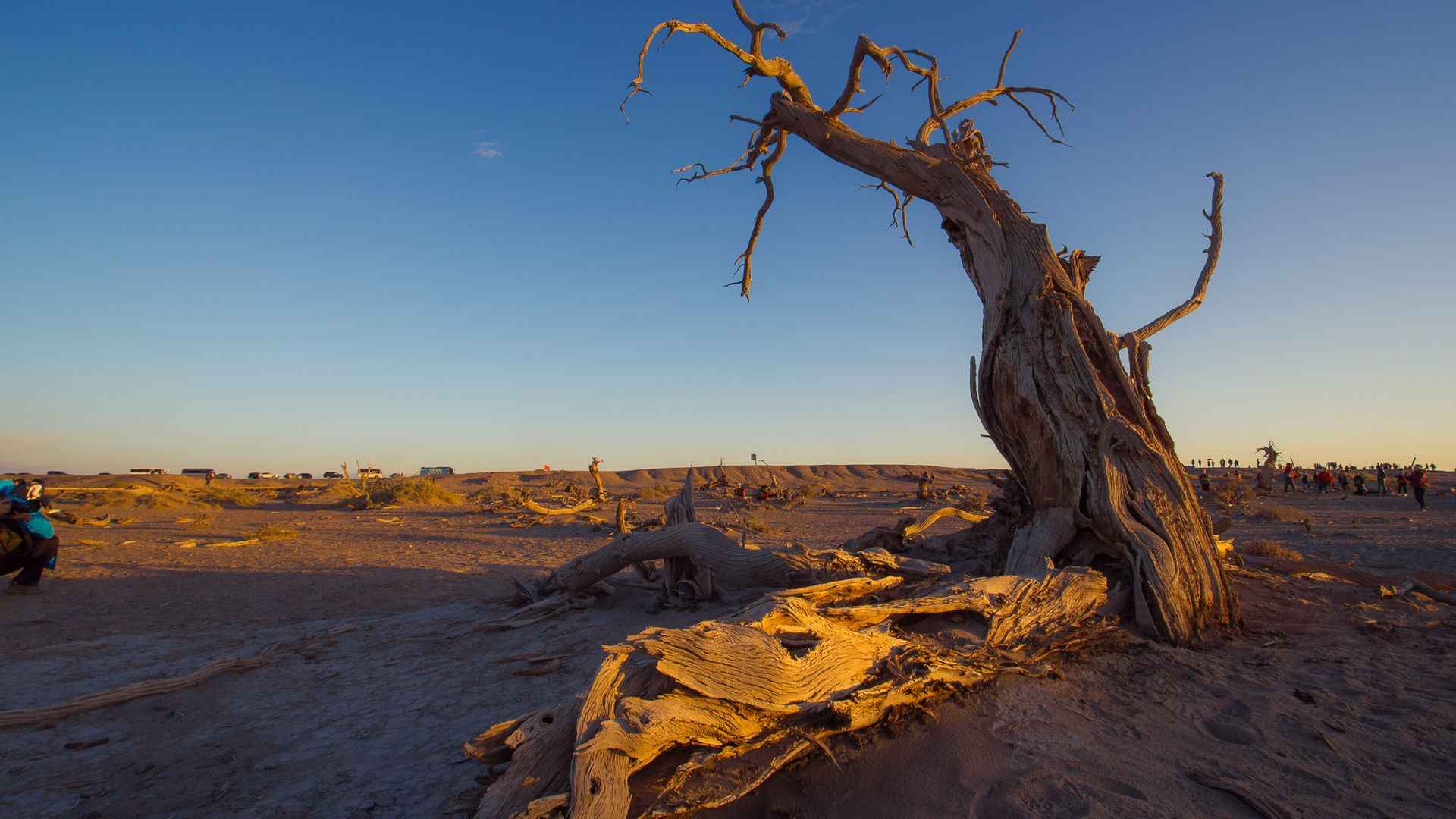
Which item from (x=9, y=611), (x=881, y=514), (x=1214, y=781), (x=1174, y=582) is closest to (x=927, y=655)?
(x=1214, y=781)

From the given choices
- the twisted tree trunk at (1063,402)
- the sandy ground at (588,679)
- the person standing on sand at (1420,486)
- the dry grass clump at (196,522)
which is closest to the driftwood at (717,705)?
the sandy ground at (588,679)

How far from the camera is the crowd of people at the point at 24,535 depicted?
7773 mm

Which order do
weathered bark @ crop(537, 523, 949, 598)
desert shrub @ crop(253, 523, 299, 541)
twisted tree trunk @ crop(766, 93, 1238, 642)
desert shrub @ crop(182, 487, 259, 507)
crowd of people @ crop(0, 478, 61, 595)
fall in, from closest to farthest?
1. twisted tree trunk @ crop(766, 93, 1238, 642)
2. weathered bark @ crop(537, 523, 949, 598)
3. crowd of people @ crop(0, 478, 61, 595)
4. desert shrub @ crop(253, 523, 299, 541)
5. desert shrub @ crop(182, 487, 259, 507)

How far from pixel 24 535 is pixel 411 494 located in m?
16.0

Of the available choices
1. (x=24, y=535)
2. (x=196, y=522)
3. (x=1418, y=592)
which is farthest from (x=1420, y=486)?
(x=196, y=522)

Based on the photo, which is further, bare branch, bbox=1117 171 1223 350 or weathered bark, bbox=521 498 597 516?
weathered bark, bbox=521 498 597 516

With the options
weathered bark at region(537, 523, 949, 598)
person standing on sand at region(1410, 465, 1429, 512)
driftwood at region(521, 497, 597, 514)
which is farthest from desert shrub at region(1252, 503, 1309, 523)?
driftwood at region(521, 497, 597, 514)

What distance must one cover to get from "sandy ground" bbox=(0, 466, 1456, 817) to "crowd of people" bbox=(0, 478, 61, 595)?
63 cm

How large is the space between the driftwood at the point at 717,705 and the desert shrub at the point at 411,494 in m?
22.6

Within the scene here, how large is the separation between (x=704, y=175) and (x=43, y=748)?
6.22m

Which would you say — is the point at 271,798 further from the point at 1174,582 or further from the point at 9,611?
the point at 9,611

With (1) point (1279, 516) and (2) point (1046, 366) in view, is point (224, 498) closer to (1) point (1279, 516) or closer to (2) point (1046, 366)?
(2) point (1046, 366)

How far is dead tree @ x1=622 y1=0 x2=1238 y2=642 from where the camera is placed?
5.08m

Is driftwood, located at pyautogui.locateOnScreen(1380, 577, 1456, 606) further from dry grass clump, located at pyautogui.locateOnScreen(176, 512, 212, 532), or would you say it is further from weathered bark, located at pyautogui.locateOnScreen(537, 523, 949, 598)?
dry grass clump, located at pyautogui.locateOnScreen(176, 512, 212, 532)
